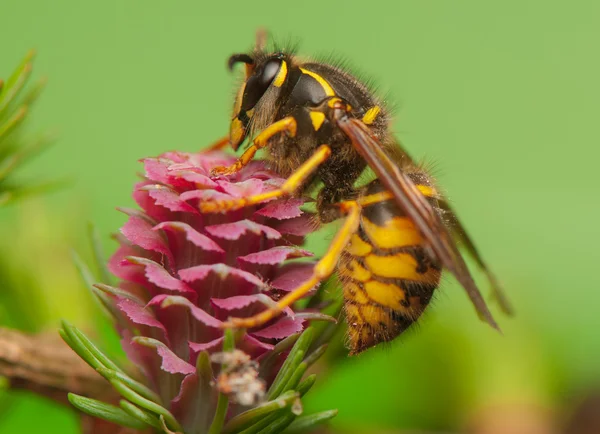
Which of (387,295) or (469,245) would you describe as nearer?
(387,295)

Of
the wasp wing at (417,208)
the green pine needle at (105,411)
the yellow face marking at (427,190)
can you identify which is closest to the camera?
the green pine needle at (105,411)

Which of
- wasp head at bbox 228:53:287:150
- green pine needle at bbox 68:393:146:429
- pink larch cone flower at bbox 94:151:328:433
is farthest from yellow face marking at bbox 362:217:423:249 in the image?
green pine needle at bbox 68:393:146:429

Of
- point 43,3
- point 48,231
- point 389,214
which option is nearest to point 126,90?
point 43,3

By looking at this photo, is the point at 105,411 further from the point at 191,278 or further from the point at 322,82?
the point at 322,82

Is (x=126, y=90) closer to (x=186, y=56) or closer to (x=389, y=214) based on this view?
(x=186, y=56)

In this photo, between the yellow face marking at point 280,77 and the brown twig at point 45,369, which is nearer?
the brown twig at point 45,369

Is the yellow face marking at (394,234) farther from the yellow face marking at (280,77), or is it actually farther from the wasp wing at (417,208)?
the yellow face marking at (280,77)

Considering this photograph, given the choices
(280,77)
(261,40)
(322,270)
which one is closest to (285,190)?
(322,270)

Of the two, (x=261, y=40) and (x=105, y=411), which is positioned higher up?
(x=261, y=40)

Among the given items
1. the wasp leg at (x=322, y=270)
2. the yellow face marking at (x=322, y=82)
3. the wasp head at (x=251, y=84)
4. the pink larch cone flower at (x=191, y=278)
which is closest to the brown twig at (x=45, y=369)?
the pink larch cone flower at (x=191, y=278)
